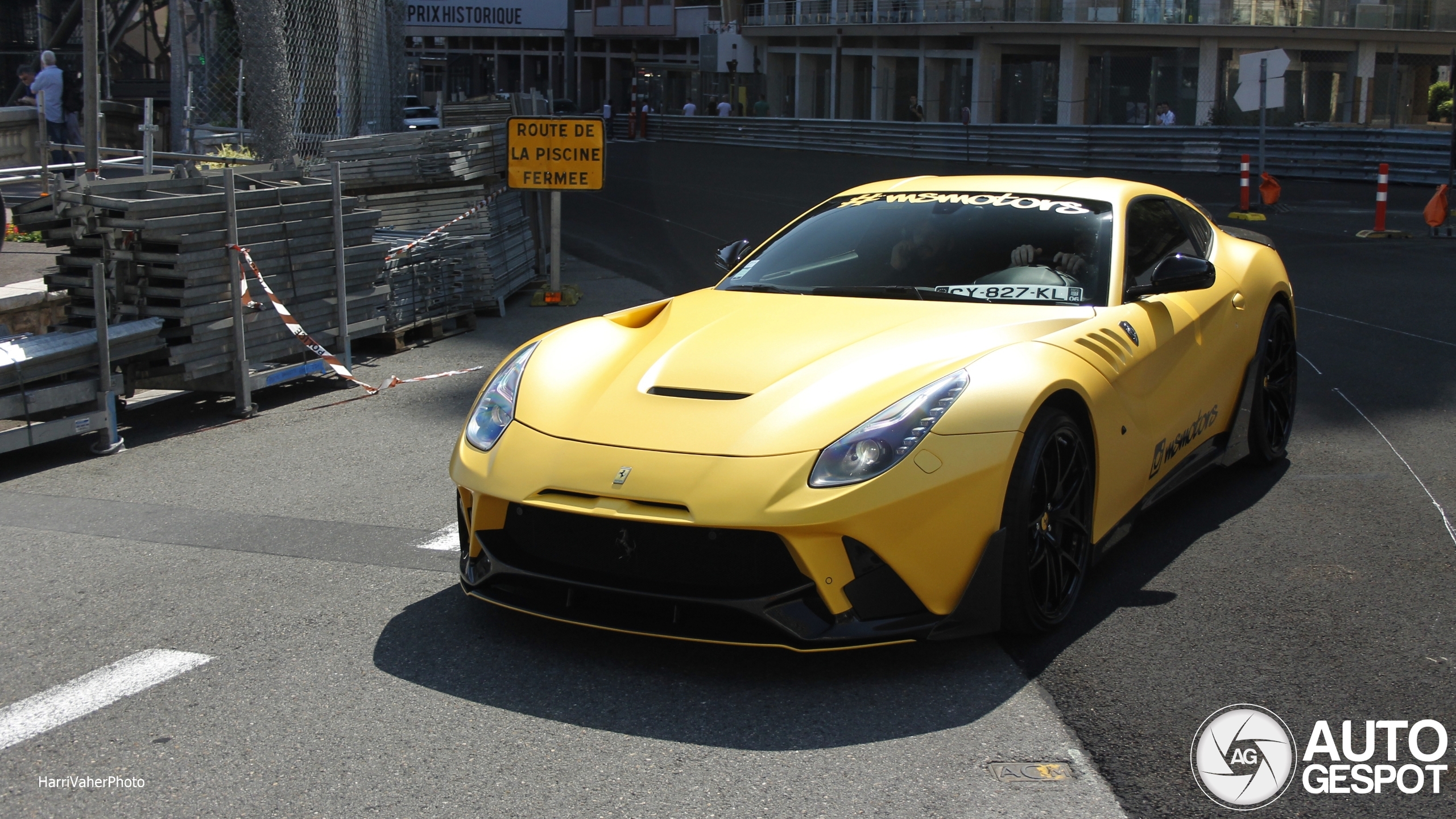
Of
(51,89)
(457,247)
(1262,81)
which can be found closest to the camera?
(457,247)

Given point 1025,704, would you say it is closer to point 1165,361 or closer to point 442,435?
point 1165,361

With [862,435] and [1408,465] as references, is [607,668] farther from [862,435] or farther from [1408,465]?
[1408,465]

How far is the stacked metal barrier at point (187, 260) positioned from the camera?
25.0 feet

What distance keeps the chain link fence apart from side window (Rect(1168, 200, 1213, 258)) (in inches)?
381

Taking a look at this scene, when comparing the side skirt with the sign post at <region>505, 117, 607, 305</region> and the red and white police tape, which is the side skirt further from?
the sign post at <region>505, 117, 607, 305</region>

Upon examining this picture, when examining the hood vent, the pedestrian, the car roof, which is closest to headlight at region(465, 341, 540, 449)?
the hood vent

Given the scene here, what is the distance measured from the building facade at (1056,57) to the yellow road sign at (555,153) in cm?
2693

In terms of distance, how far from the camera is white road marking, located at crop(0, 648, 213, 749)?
3.55m

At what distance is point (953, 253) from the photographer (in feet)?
16.8

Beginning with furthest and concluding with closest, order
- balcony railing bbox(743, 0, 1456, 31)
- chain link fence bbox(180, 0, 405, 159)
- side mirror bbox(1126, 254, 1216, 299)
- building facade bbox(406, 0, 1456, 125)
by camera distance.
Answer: building facade bbox(406, 0, 1456, 125), balcony railing bbox(743, 0, 1456, 31), chain link fence bbox(180, 0, 405, 159), side mirror bbox(1126, 254, 1216, 299)

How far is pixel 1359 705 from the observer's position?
3.68 meters

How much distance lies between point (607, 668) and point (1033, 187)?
2.81 metres

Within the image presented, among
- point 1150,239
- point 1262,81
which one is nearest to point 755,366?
point 1150,239

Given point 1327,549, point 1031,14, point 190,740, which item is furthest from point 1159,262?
point 1031,14
